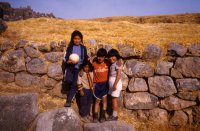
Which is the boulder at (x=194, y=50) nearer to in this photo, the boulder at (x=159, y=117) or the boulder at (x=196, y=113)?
the boulder at (x=196, y=113)

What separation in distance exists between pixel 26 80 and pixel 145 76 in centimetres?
303

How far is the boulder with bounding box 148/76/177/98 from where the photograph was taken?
5.35m

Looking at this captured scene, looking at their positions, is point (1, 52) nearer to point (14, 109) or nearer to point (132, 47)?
point (14, 109)

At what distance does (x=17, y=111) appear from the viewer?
5.07 metres

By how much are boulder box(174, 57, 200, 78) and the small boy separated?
1.76 m

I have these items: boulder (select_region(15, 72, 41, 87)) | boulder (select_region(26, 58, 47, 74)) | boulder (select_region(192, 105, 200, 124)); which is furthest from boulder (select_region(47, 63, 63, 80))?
boulder (select_region(192, 105, 200, 124))

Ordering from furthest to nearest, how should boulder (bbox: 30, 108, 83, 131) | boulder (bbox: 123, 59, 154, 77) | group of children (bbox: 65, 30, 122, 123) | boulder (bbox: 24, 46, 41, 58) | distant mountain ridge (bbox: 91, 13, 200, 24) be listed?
distant mountain ridge (bbox: 91, 13, 200, 24)
boulder (bbox: 24, 46, 41, 58)
boulder (bbox: 123, 59, 154, 77)
group of children (bbox: 65, 30, 122, 123)
boulder (bbox: 30, 108, 83, 131)

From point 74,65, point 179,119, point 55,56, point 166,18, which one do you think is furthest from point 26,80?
point 166,18

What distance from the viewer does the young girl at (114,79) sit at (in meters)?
4.94

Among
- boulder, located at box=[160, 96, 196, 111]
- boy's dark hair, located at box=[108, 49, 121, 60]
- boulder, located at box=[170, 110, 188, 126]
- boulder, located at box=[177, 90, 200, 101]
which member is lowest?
boulder, located at box=[170, 110, 188, 126]

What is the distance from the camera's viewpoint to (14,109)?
5.08 meters

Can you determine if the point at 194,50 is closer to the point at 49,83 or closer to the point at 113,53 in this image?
the point at 113,53

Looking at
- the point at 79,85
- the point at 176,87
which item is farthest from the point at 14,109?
the point at 176,87

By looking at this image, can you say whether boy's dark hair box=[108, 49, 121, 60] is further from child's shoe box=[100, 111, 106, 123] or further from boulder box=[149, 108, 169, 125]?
boulder box=[149, 108, 169, 125]
